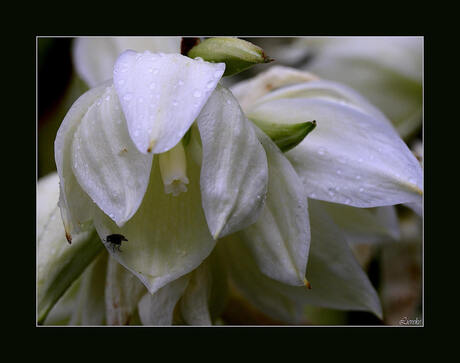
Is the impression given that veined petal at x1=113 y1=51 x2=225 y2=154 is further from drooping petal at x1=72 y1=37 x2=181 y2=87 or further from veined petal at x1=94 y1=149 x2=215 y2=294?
drooping petal at x1=72 y1=37 x2=181 y2=87

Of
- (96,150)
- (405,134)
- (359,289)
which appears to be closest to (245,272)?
(359,289)

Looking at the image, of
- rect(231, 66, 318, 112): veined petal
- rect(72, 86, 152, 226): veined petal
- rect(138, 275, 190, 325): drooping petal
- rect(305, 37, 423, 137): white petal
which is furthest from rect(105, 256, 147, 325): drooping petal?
rect(305, 37, 423, 137): white petal

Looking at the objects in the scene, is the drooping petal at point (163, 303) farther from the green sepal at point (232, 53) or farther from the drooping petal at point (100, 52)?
the drooping petal at point (100, 52)

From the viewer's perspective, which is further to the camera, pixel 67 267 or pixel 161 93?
pixel 67 267

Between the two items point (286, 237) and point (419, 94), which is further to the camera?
point (419, 94)

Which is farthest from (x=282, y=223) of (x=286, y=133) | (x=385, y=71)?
(x=385, y=71)

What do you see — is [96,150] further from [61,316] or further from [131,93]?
[61,316]

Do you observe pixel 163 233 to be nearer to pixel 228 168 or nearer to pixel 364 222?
pixel 228 168
